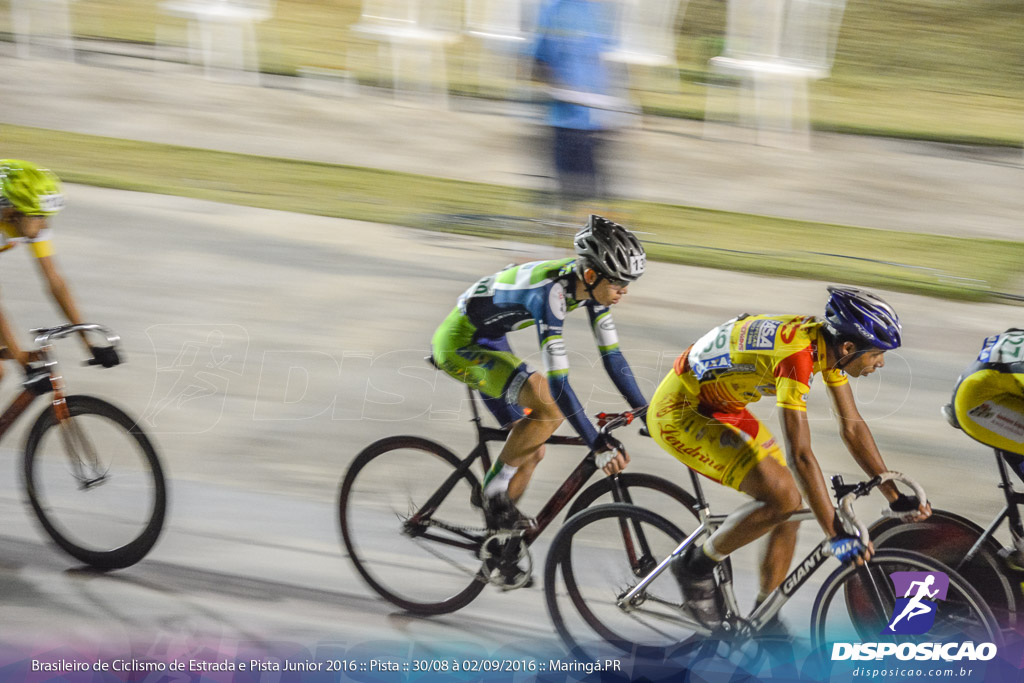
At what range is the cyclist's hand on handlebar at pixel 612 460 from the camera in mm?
2773

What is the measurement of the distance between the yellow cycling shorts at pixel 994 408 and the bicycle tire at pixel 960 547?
0.85 feet

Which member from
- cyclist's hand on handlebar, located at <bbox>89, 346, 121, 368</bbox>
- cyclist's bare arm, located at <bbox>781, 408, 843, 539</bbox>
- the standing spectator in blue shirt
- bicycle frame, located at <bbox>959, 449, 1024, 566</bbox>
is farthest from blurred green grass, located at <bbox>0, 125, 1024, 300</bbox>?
cyclist's bare arm, located at <bbox>781, 408, 843, 539</bbox>

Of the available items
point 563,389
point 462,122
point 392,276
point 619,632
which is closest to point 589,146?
point 462,122

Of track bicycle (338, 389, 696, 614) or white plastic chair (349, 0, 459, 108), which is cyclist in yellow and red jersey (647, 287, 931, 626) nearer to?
track bicycle (338, 389, 696, 614)

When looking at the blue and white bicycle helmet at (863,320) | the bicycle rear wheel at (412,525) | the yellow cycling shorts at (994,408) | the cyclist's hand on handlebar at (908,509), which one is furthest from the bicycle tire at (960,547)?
the bicycle rear wheel at (412,525)

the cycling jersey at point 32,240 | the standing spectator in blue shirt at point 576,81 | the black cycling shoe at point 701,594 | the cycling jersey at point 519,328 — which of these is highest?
the standing spectator in blue shirt at point 576,81

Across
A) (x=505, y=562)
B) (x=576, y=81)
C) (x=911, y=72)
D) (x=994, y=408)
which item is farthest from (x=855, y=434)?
(x=576, y=81)

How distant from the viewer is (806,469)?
2492mm

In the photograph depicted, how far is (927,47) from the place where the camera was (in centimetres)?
380

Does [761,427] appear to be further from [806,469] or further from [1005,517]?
[1005,517]

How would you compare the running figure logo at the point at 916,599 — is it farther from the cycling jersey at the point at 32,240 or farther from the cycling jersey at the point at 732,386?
the cycling jersey at the point at 32,240

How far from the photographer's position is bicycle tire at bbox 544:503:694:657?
2.84 metres

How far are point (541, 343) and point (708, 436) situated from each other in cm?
53

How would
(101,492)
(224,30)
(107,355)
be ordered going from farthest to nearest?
(224,30)
(101,492)
(107,355)
